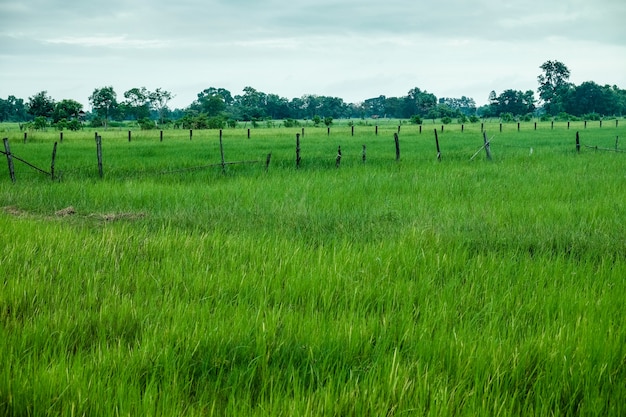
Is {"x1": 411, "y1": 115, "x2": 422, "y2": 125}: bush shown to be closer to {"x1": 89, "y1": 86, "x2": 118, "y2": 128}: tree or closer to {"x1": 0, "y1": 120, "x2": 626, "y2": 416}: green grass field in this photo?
{"x1": 89, "y1": 86, "x2": 118, "y2": 128}: tree

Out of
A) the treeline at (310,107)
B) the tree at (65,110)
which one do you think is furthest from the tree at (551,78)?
the tree at (65,110)

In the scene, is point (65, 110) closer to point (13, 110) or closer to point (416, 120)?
point (416, 120)

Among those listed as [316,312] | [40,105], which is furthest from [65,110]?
[316,312]

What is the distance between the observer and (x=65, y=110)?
83.8m

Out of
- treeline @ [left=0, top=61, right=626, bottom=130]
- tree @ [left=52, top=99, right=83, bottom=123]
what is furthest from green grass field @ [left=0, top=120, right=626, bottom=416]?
tree @ [left=52, top=99, right=83, bottom=123]

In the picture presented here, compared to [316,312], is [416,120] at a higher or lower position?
higher

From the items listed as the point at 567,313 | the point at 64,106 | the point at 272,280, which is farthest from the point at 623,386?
the point at 64,106

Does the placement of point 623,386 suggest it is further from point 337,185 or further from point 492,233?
point 337,185

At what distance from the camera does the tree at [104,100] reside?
9538 centimetres

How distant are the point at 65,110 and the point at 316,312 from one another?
88733 millimetres

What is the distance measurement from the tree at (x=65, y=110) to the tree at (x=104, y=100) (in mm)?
8903

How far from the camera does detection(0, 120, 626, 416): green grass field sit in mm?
3129

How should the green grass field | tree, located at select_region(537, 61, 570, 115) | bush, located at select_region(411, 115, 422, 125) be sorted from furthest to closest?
tree, located at select_region(537, 61, 570, 115) → bush, located at select_region(411, 115, 422, 125) → the green grass field

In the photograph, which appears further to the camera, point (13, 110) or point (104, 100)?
point (13, 110)
